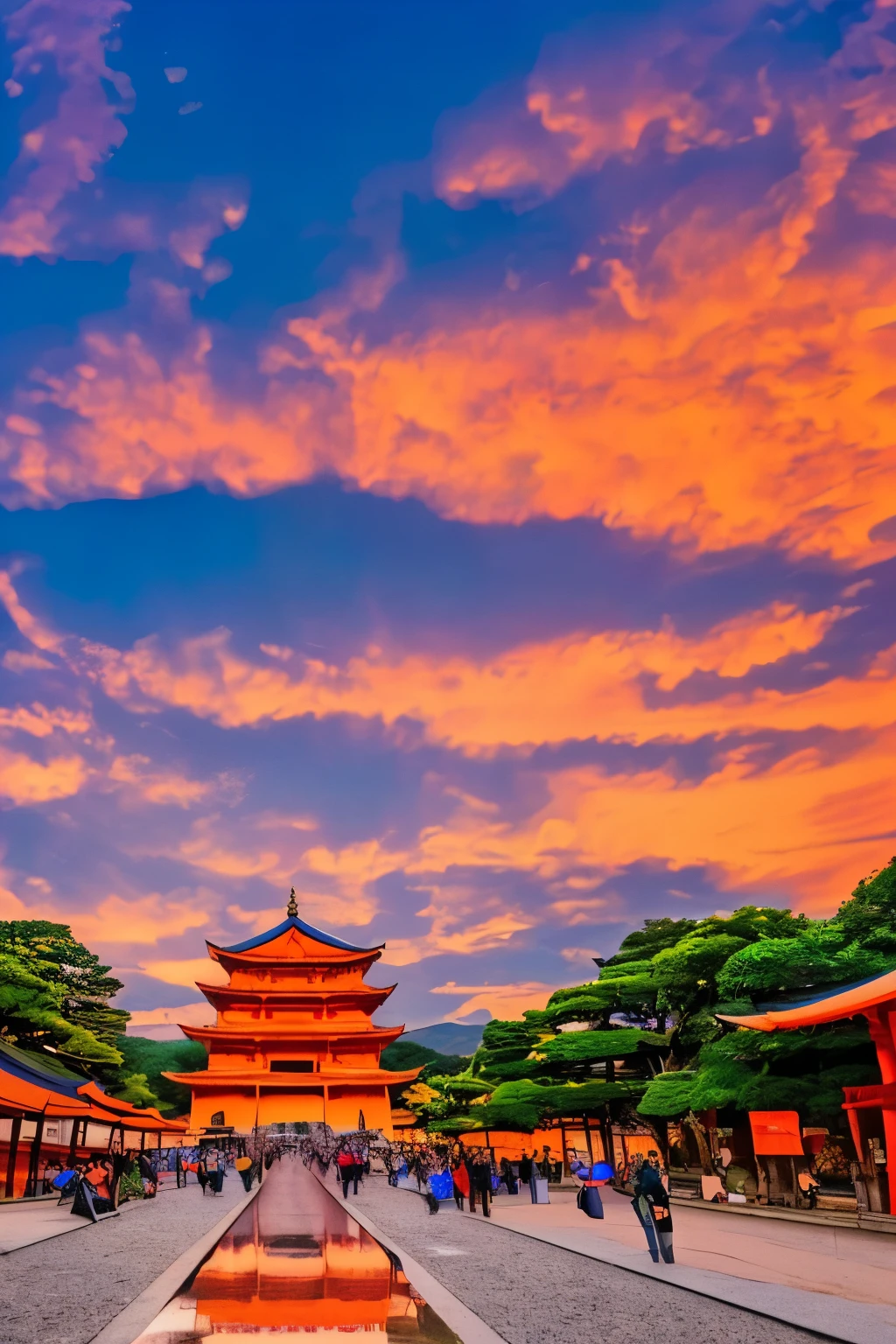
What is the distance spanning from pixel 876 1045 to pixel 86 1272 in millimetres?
14965

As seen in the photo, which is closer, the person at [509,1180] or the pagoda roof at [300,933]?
the person at [509,1180]

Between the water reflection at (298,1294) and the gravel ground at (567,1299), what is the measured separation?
73cm

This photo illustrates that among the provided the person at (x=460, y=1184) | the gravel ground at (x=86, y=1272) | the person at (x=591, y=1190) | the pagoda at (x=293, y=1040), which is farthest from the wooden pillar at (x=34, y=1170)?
the pagoda at (x=293, y=1040)

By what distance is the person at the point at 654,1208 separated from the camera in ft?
41.6

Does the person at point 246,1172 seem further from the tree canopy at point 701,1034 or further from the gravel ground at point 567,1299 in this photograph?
the gravel ground at point 567,1299

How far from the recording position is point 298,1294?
1059 centimetres

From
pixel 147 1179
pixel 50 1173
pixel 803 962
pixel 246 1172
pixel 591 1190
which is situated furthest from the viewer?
pixel 50 1173

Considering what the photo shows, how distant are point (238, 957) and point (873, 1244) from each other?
175 ft

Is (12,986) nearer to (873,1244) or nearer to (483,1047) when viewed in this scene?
(483,1047)

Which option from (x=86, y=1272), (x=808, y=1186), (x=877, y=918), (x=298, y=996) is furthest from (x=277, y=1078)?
(x=86, y=1272)

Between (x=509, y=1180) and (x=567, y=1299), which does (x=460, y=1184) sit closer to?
(x=509, y=1180)

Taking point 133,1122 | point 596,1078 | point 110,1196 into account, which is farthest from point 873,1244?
point 133,1122

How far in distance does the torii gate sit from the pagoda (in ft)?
133

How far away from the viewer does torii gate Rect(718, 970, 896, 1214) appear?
17.8 m
